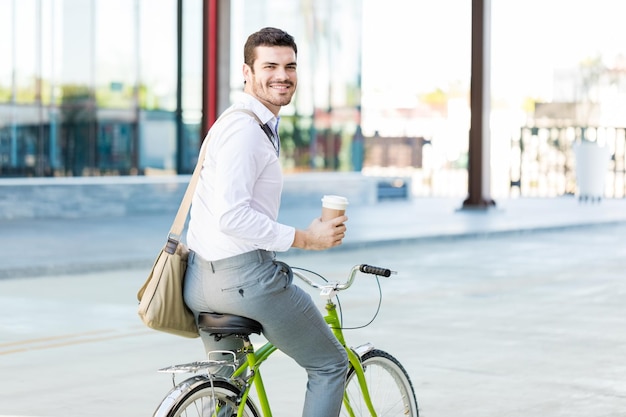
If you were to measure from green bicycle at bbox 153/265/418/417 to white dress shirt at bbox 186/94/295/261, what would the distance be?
0.88 feet

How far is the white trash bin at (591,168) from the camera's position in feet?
90.5

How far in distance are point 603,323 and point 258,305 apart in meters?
6.44

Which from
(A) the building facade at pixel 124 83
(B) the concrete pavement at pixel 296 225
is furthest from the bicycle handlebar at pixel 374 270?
(A) the building facade at pixel 124 83

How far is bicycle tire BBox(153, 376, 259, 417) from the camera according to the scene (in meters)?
Answer: 4.47

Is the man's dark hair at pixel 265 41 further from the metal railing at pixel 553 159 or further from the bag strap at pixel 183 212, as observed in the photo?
the metal railing at pixel 553 159

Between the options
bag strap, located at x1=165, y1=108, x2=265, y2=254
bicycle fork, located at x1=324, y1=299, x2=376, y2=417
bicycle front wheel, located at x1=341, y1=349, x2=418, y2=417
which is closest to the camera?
bag strap, located at x1=165, y1=108, x2=265, y2=254

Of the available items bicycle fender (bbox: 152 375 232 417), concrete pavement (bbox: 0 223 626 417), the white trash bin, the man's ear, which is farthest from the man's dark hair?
the white trash bin

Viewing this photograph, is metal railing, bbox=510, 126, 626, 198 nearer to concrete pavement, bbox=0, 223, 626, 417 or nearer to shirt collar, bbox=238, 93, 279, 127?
concrete pavement, bbox=0, 223, 626, 417

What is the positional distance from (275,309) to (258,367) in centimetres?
35

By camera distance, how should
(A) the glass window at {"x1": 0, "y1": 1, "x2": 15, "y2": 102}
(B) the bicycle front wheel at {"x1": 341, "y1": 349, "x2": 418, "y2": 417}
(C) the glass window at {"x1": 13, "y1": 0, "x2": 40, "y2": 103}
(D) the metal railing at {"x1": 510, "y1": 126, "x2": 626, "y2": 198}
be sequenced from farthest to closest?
1. (D) the metal railing at {"x1": 510, "y1": 126, "x2": 626, "y2": 198}
2. (C) the glass window at {"x1": 13, "y1": 0, "x2": 40, "y2": 103}
3. (A) the glass window at {"x1": 0, "y1": 1, "x2": 15, "y2": 102}
4. (B) the bicycle front wheel at {"x1": 341, "y1": 349, "x2": 418, "y2": 417}

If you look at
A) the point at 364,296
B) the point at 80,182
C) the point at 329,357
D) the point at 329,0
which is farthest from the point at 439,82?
the point at 329,357

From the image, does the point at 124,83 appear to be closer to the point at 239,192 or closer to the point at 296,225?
the point at 296,225

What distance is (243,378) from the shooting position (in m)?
4.79


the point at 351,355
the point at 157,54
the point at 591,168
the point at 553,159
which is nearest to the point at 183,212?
the point at 351,355
